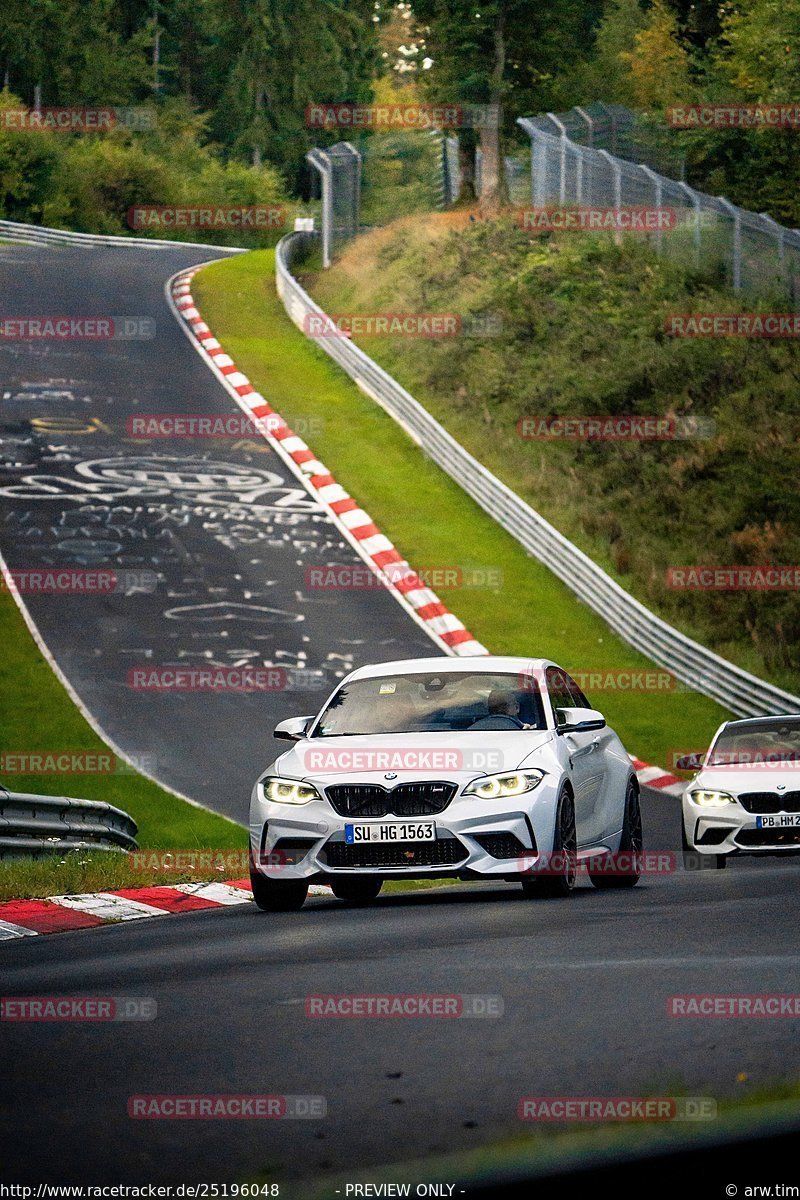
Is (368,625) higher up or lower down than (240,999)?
lower down

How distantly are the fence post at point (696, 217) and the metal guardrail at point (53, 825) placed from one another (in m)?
27.6

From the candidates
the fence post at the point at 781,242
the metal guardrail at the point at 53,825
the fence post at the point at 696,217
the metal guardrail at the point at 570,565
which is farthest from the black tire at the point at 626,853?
the fence post at the point at 696,217

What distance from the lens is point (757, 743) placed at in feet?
54.5

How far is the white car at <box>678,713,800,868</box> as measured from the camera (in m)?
15.5

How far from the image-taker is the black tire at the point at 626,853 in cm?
1302

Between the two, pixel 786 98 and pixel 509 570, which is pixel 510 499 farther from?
pixel 786 98

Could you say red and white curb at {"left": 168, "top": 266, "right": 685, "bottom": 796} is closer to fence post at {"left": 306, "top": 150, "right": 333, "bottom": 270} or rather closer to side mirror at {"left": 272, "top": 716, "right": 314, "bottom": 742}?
fence post at {"left": 306, "top": 150, "right": 333, "bottom": 270}

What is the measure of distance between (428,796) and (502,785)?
0.45m

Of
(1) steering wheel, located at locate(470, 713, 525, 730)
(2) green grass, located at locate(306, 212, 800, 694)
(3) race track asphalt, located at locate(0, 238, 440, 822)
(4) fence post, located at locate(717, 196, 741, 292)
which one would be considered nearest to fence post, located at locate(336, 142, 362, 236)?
(2) green grass, located at locate(306, 212, 800, 694)

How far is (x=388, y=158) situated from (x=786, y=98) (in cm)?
1038

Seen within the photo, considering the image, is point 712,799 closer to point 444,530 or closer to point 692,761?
point 692,761

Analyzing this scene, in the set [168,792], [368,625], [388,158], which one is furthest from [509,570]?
[388,158]

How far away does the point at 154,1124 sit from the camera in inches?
196

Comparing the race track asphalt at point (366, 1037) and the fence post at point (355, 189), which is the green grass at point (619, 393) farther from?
the race track asphalt at point (366, 1037)
